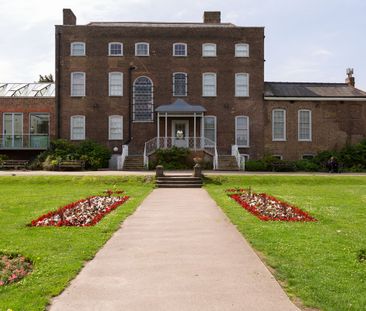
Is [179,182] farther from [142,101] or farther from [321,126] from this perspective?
[321,126]

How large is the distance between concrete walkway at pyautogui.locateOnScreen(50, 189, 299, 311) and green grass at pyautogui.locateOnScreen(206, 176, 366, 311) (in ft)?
0.91

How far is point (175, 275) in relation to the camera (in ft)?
18.8

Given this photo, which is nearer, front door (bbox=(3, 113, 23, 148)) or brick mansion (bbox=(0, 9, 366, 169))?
brick mansion (bbox=(0, 9, 366, 169))

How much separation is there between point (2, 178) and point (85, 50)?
15212 mm

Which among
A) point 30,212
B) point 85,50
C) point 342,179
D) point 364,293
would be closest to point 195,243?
point 364,293

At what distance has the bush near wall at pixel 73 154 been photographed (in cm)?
2894

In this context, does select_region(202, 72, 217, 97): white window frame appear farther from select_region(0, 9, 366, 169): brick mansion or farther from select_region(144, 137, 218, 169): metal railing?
select_region(144, 137, 218, 169): metal railing

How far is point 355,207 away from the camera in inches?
503

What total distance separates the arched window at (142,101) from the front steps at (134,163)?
14.3ft

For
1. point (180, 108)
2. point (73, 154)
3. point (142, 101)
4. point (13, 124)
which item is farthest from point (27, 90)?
point (180, 108)

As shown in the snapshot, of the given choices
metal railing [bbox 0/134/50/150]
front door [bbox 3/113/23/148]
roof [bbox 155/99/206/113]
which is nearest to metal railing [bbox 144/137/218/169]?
roof [bbox 155/99/206/113]

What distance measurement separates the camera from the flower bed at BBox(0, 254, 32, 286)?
5571mm

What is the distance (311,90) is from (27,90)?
2423 centimetres

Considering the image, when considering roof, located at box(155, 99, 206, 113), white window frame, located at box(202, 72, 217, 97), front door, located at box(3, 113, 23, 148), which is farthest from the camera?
front door, located at box(3, 113, 23, 148)
